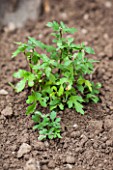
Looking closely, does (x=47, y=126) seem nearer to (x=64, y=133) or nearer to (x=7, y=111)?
(x=64, y=133)

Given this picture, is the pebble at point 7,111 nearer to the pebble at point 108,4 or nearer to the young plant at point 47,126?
the young plant at point 47,126

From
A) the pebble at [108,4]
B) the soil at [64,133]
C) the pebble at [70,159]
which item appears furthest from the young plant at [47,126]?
the pebble at [108,4]

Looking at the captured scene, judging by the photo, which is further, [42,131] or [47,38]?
[47,38]

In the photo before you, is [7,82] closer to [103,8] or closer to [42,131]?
[42,131]

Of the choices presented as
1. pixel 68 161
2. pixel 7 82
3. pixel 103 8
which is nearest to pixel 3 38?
pixel 7 82

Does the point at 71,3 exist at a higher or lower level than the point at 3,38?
higher

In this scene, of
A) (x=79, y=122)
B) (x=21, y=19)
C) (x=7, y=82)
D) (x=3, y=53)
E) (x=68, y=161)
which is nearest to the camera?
(x=68, y=161)
